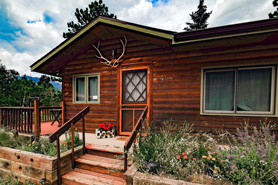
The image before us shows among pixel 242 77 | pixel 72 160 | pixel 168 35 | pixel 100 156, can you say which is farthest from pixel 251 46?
pixel 72 160

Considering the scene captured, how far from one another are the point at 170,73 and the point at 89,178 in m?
3.28

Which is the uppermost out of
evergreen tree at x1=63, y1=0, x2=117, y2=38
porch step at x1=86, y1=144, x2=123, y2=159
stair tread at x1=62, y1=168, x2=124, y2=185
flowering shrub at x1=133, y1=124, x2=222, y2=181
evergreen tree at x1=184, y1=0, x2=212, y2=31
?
evergreen tree at x1=184, y1=0, x2=212, y2=31

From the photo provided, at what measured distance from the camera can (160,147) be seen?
2463 mm

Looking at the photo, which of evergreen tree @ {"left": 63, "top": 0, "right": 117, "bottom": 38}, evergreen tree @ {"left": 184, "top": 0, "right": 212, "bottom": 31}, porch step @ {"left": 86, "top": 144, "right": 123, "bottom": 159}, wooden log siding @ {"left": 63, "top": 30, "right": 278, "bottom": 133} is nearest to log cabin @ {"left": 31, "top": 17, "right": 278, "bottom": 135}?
wooden log siding @ {"left": 63, "top": 30, "right": 278, "bottom": 133}

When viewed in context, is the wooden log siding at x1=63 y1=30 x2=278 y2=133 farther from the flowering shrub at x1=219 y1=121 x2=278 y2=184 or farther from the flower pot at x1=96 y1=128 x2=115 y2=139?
the flowering shrub at x1=219 y1=121 x2=278 y2=184

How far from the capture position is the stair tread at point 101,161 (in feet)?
8.53

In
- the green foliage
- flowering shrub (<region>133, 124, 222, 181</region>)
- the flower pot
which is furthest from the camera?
the green foliage

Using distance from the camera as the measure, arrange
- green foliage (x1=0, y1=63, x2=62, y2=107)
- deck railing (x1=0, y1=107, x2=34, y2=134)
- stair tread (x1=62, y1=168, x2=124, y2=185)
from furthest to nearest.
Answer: green foliage (x1=0, y1=63, x2=62, y2=107) → deck railing (x1=0, y1=107, x2=34, y2=134) → stair tread (x1=62, y1=168, x2=124, y2=185)

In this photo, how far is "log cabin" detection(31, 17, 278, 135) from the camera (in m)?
3.11

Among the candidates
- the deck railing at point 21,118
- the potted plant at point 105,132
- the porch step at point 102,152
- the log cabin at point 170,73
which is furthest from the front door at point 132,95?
the deck railing at point 21,118

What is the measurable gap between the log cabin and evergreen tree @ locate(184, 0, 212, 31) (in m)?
18.9

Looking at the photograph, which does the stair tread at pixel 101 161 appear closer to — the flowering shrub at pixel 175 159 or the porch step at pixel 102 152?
the porch step at pixel 102 152

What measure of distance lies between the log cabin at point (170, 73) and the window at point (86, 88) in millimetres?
36

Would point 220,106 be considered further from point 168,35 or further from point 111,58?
point 111,58
